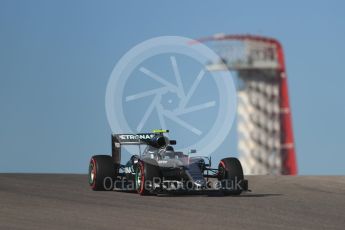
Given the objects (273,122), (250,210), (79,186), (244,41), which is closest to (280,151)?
(273,122)

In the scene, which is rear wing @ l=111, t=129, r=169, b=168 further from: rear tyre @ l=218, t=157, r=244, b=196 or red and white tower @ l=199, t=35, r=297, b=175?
red and white tower @ l=199, t=35, r=297, b=175

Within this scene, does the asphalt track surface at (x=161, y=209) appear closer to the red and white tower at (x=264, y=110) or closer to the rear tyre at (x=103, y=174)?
the rear tyre at (x=103, y=174)

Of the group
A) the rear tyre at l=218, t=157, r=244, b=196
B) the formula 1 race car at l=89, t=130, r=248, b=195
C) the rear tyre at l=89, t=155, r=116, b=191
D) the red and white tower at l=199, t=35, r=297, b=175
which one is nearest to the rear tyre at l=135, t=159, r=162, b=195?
the formula 1 race car at l=89, t=130, r=248, b=195

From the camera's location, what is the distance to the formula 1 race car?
885 inches

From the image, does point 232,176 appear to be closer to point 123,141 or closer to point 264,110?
point 123,141

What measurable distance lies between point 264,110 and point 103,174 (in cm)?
5509

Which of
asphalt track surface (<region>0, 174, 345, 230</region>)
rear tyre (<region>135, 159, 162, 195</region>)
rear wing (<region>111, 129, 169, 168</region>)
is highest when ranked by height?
rear wing (<region>111, 129, 169, 168</region>)

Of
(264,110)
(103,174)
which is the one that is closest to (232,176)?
(103,174)

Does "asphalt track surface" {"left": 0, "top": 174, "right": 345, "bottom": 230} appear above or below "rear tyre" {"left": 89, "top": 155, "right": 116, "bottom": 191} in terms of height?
below

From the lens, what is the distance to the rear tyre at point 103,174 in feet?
80.7

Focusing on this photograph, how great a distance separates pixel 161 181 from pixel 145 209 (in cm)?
405

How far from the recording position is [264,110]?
78688 millimetres

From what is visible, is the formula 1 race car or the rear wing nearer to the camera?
the formula 1 race car

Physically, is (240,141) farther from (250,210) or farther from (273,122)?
(250,210)
